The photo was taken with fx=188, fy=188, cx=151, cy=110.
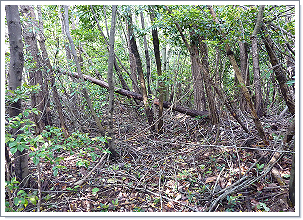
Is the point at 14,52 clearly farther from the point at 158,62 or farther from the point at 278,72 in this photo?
the point at 278,72

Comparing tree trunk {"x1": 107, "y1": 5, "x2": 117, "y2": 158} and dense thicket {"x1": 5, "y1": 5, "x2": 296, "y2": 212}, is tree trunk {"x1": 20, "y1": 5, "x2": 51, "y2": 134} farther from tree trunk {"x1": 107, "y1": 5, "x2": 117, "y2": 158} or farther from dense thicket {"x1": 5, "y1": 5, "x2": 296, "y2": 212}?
tree trunk {"x1": 107, "y1": 5, "x2": 117, "y2": 158}

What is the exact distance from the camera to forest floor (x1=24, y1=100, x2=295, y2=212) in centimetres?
225

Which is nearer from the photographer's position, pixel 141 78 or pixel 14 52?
pixel 14 52

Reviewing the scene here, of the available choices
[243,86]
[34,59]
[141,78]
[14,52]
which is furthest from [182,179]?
[34,59]

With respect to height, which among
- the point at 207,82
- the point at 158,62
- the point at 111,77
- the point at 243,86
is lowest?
the point at 243,86

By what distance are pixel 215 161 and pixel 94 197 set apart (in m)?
1.89

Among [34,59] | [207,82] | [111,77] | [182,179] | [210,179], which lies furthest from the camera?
[34,59]

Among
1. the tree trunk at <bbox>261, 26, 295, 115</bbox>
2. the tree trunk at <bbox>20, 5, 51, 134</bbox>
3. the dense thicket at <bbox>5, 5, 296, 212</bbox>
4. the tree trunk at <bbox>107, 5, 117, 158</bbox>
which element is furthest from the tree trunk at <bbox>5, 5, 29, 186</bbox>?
the tree trunk at <bbox>261, 26, 295, 115</bbox>

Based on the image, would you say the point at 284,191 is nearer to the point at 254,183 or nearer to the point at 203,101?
the point at 254,183

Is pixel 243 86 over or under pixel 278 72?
under

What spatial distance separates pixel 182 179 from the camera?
2846 mm

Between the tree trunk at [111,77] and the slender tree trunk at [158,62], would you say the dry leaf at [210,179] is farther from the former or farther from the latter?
the slender tree trunk at [158,62]

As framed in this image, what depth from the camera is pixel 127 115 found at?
17.8 ft
